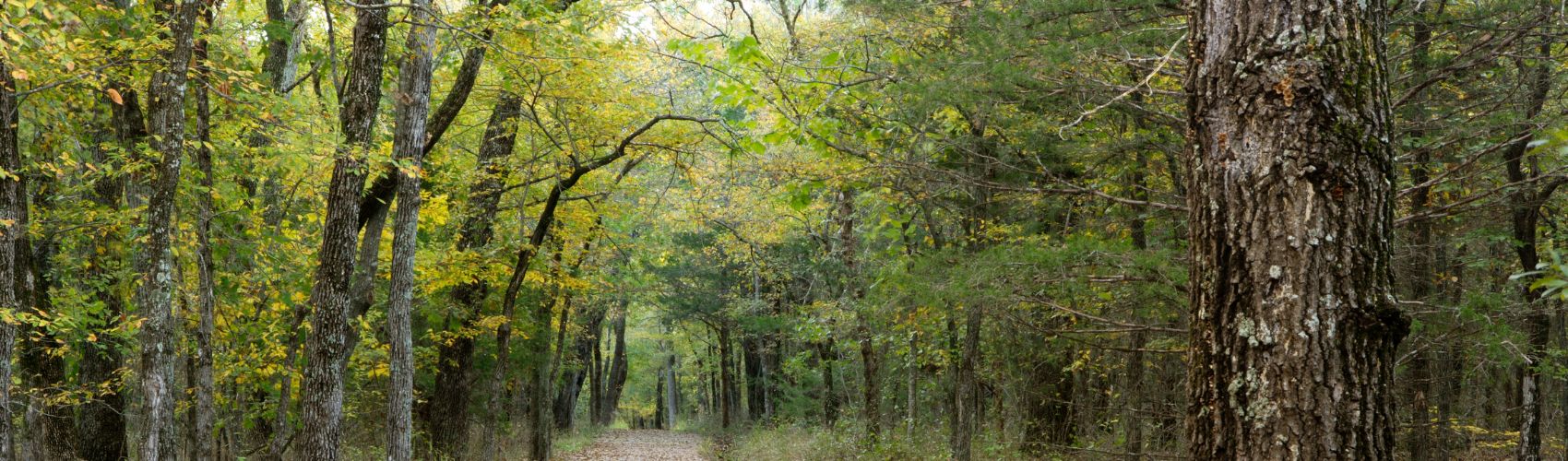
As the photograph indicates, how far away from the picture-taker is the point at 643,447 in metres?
25.0

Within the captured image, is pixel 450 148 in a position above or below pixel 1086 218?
above

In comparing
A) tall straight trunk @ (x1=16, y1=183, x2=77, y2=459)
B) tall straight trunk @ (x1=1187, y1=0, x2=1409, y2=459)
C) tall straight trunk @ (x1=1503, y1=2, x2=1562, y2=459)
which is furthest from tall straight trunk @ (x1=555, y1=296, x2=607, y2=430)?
tall straight trunk @ (x1=1187, y1=0, x2=1409, y2=459)

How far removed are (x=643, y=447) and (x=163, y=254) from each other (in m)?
19.0

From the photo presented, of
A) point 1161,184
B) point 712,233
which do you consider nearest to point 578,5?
point 1161,184

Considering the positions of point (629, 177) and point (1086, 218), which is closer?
point (1086, 218)

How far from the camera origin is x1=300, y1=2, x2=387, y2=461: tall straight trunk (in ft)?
24.2

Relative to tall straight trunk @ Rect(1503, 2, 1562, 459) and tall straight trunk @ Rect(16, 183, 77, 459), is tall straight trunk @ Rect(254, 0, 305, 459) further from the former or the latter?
tall straight trunk @ Rect(1503, 2, 1562, 459)

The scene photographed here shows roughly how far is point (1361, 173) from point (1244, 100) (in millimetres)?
362

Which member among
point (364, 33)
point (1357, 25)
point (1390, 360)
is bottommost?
point (1390, 360)

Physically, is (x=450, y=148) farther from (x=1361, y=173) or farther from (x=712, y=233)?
(x=1361, y=173)

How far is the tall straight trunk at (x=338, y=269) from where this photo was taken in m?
7.38

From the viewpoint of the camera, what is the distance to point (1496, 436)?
15211 millimetres

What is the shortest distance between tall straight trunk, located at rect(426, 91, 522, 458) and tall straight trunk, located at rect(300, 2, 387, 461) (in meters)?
5.52

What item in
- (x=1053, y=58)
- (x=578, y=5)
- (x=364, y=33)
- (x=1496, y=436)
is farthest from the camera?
(x=1496, y=436)
